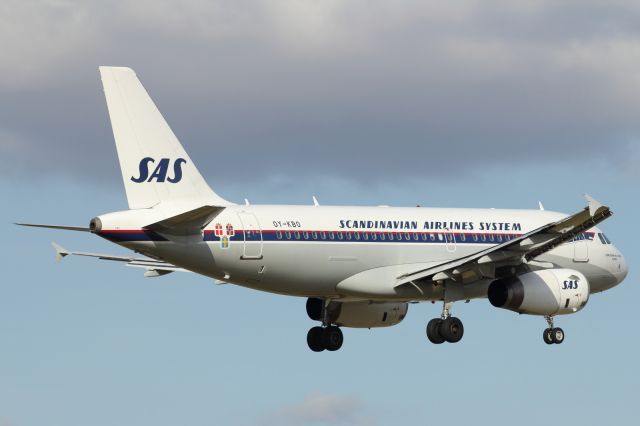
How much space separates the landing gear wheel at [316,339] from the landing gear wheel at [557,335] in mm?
8736

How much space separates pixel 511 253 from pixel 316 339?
359 inches

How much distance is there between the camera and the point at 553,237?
159 feet

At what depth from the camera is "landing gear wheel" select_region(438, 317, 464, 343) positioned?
50250mm

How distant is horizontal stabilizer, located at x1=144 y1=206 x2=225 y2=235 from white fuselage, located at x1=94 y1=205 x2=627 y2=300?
230 mm

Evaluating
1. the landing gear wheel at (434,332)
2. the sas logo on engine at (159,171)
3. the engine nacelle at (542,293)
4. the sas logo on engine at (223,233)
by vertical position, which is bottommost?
the landing gear wheel at (434,332)

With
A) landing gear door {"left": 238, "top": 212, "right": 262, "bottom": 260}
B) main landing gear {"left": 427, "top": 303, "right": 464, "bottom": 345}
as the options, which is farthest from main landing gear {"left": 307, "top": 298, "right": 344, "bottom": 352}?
landing gear door {"left": 238, "top": 212, "right": 262, "bottom": 260}

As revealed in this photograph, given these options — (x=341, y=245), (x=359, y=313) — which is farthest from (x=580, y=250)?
(x=341, y=245)

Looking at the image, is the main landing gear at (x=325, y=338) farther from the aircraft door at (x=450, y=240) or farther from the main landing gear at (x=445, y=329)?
the aircraft door at (x=450, y=240)

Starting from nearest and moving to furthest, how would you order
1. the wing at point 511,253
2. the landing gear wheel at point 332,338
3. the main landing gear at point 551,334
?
the wing at point 511,253, the main landing gear at point 551,334, the landing gear wheel at point 332,338

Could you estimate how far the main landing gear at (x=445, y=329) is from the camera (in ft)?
165

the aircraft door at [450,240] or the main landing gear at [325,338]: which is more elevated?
the aircraft door at [450,240]

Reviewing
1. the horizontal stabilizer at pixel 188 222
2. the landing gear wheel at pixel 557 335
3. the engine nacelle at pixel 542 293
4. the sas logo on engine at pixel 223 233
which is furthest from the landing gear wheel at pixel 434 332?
the horizontal stabilizer at pixel 188 222

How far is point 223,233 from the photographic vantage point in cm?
4638

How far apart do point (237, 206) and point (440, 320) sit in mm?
8559
